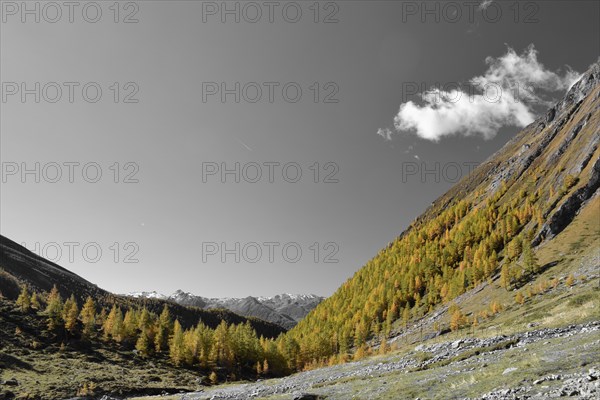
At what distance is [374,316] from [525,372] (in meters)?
144

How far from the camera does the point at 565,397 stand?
14734 mm

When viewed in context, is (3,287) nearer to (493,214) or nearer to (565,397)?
(565,397)

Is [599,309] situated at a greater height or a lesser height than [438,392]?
greater

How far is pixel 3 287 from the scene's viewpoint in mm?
176250

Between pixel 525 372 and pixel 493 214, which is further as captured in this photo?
pixel 493 214

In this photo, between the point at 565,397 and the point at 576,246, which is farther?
the point at 576,246

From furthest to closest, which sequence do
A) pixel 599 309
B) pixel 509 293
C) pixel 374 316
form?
pixel 374 316 → pixel 509 293 → pixel 599 309

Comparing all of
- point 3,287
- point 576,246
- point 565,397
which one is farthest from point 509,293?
point 3,287

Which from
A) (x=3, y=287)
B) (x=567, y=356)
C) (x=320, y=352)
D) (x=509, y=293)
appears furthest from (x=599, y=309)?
(x=3, y=287)

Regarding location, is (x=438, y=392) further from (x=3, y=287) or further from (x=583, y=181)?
(x=3, y=287)

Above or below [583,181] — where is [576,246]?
below

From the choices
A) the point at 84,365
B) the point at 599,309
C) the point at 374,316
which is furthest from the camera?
the point at 374,316

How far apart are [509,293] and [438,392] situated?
9720cm

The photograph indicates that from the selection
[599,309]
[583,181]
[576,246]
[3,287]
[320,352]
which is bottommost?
[320,352]
